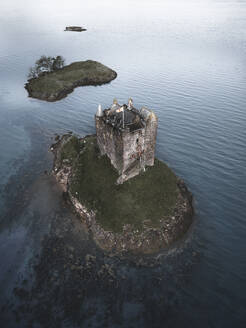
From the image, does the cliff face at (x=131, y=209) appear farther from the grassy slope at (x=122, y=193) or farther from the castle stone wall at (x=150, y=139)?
the castle stone wall at (x=150, y=139)

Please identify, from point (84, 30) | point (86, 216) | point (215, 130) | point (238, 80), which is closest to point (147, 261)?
point (86, 216)

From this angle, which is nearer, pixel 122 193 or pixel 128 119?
pixel 128 119

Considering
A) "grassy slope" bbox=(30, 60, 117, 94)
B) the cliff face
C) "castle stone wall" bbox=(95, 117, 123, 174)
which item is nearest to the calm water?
the cliff face

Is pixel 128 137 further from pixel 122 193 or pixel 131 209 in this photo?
pixel 131 209

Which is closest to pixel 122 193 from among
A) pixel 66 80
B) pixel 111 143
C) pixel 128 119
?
pixel 111 143

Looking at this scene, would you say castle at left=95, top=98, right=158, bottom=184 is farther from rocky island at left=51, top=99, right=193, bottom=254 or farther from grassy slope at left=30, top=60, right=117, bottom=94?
grassy slope at left=30, top=60, right=117, bottom=94

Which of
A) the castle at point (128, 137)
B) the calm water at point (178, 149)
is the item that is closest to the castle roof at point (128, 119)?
the castle at point (128, 137)
